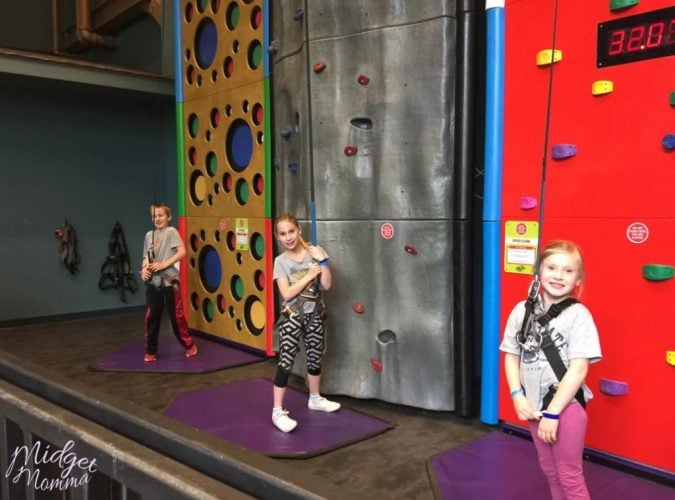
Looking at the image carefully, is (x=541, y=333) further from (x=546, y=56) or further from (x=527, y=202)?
(x=546, y=56)

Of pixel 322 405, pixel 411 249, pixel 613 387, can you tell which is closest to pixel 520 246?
pixel 411 249

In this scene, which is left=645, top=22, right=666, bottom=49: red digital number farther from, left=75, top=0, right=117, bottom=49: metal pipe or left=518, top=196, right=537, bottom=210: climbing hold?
left=75, top=0, right=117, bottom=49: metal pipe

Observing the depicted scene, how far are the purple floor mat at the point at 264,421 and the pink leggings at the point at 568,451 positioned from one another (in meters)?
1.31

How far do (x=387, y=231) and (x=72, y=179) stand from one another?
483cm

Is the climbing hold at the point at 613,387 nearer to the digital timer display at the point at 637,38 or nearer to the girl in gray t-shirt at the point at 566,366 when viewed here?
the girl in gray t-shirt at the point at 566,366

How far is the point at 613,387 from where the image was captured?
2895 mm

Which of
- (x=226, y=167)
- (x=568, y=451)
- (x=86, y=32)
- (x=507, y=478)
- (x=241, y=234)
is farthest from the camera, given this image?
(x=86, y=32)

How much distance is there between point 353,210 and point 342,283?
1.64 feet

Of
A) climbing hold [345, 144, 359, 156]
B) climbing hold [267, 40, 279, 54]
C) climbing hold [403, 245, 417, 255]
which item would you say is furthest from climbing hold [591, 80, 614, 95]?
climbing hold [267, 40, 279, 54]

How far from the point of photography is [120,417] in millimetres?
1113

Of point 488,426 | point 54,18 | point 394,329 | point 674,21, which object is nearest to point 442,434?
point 488,426

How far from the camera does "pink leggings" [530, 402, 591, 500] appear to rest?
219 cm

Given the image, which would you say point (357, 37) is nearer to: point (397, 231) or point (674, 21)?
point (397, 231)

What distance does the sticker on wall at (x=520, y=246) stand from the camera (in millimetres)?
3201
